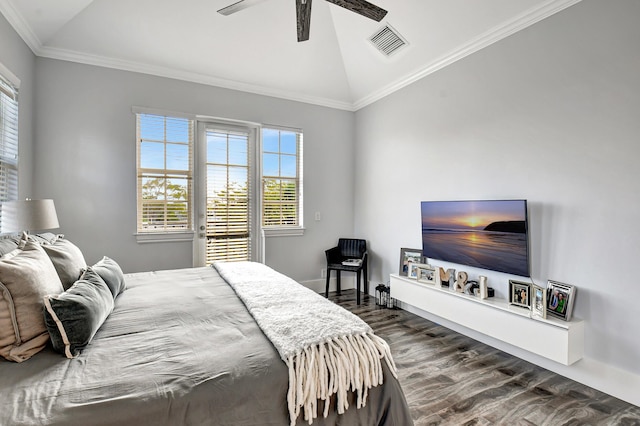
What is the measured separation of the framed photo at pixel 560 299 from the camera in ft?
7.55

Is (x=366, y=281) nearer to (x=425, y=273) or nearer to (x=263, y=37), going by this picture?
(x=425, y=273)

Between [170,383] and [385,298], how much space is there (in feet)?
10.9

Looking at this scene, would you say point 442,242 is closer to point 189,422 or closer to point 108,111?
point 189,422

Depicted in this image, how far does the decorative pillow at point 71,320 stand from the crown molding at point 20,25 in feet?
8.47

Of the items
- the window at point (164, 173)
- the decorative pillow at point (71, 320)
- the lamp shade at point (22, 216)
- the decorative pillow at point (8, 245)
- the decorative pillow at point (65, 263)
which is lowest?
the decorative pillow at point (71, 320)

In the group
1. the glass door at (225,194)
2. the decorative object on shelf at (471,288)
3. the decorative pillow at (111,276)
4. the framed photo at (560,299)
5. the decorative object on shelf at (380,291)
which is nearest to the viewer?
the decorative pillow at (111,276)

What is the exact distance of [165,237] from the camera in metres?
3.71

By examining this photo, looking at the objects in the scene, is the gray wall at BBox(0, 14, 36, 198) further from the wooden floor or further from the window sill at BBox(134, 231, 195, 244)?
the wooden floor

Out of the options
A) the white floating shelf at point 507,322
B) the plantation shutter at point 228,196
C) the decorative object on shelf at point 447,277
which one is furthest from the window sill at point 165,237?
the decorative object on shelf at point 447,277

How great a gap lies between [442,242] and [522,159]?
1065 millimetres

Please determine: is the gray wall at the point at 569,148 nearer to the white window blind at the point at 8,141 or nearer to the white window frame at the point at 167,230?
the white window frame at the point at 167,230

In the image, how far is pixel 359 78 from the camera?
4316 millimetres

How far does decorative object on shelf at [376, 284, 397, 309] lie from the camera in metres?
4.00

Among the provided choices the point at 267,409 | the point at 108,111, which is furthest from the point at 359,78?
the point at 267,409
